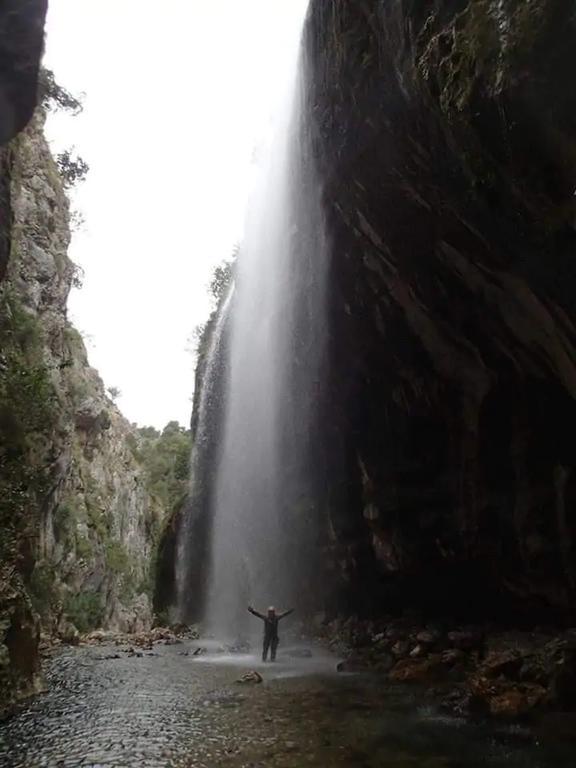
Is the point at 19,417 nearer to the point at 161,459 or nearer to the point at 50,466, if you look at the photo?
the point at 50,466

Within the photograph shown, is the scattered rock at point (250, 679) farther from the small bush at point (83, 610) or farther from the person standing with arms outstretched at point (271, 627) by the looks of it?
the small bush at point (83, 610)

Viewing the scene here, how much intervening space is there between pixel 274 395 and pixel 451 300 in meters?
13.3

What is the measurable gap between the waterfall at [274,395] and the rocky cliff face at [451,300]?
2.06 meters

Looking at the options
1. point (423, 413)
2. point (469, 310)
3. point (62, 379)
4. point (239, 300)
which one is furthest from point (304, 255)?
point (62, 379)

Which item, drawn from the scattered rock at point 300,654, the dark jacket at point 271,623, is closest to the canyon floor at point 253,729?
the dark jacket at point 271,623

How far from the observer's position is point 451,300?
1206cm

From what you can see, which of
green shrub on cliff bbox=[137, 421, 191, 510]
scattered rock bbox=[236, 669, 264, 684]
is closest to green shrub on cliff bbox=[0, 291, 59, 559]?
scattered rock bbox=[236, 669, 264, 684]

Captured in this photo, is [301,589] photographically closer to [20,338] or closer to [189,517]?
[189,517]

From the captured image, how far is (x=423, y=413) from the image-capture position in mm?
15742

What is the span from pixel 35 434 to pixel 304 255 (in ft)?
31.2

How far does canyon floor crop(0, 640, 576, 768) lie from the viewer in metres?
6.29

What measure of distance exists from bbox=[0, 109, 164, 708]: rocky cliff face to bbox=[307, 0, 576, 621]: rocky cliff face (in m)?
7.90

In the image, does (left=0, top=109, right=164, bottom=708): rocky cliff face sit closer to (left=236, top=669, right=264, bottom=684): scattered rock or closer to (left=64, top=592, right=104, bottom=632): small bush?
(left=64, top=592, right=104, bottom=632): small bush

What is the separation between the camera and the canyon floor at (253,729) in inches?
248
